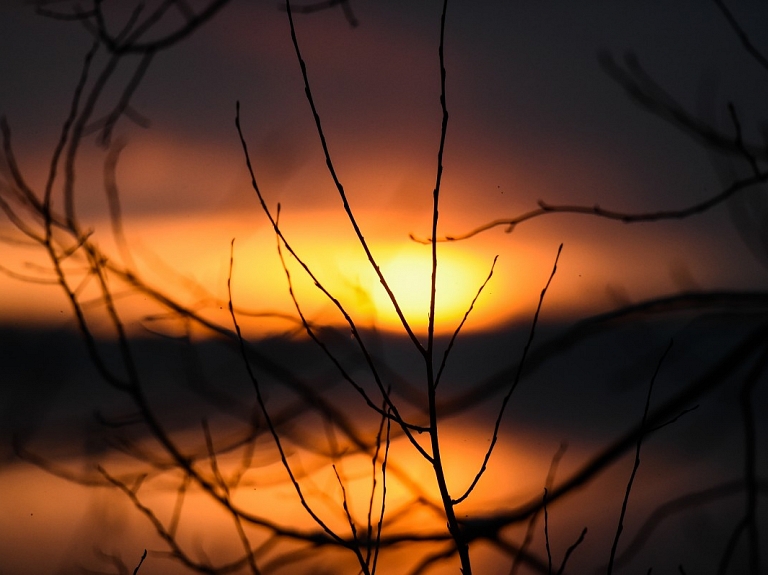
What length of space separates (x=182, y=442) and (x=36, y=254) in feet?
1.32

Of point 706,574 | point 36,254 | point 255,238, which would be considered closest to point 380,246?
point 255,238

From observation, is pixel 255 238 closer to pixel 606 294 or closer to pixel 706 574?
pixel 606 294

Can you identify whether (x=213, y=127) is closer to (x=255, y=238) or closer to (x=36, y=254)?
(x=255, y=238)

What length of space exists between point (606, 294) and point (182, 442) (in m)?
0.74

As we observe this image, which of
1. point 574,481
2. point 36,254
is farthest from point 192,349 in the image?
point 574,481

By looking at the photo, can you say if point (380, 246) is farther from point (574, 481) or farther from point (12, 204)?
point (12, 204)

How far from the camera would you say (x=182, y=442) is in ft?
4.21

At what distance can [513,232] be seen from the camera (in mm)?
1269

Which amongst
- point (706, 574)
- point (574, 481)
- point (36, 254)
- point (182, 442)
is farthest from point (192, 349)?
point (706, 574)

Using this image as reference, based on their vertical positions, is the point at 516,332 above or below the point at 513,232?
below

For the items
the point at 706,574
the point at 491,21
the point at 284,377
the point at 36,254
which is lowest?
the point at 706,574

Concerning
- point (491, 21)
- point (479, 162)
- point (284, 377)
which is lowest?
point (284, 377)

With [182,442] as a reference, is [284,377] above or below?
above

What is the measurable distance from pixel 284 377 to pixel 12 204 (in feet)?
1.80
